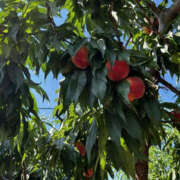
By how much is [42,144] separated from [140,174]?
50 centimetres

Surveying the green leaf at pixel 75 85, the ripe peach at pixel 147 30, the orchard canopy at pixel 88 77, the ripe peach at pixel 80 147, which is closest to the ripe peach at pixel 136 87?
the orchard canopy at pixel 88 77

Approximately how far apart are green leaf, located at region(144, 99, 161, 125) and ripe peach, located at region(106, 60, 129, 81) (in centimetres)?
13

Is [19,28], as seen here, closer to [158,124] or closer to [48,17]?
[48,17]

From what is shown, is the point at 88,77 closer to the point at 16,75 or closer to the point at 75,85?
the point at 75,85

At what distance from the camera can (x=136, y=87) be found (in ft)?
2.94

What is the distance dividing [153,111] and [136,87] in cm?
10

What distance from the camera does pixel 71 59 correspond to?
92cm

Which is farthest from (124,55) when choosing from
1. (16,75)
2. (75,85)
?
(16,75)

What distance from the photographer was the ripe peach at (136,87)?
2.92ft

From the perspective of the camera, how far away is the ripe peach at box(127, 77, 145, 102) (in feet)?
2.92

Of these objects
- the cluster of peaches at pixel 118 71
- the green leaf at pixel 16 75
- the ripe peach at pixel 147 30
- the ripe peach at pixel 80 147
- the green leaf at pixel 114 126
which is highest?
the cluster of peaches at pixel 118 71

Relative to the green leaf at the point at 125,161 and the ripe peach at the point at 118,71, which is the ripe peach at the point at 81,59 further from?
the green leaf at the point at 125,161

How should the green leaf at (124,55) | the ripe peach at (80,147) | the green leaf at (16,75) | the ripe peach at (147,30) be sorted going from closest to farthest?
1. the green leaf at (124,55)
2. the green leaf at (16,75)
3. the ripe peach at (80,147)
4. the ripe peach at (147,30)

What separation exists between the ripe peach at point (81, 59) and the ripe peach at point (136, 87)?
146 millimetres
